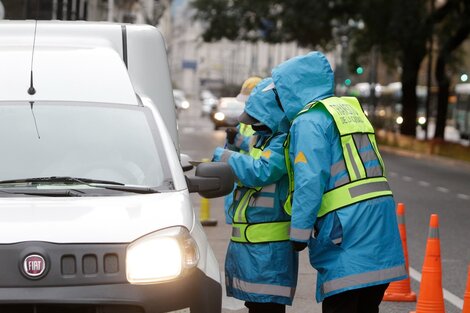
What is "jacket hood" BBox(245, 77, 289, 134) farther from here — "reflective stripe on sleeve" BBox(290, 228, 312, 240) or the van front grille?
the van front grille

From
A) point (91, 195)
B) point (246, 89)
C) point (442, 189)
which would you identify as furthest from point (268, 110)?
point (442, 189)

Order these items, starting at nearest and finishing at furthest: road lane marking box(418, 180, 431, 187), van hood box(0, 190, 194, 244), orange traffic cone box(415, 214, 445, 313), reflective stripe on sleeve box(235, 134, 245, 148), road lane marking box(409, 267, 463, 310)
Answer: van hood box(0, 190, 194, 244) → orange traffic cone box(415, 214, 445, 313) → road lane marking box(409, 267, 463, 310) → reflective stripe on sleeve box(235, 134, 245, 148) → road lane marking box(418, 180, 431, 187)

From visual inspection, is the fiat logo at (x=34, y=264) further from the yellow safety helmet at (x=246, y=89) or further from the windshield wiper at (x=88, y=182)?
the yellow safety helmet at (x=246, y=89)

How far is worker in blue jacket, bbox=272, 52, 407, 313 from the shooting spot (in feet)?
20.9

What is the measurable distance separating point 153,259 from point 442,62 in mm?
39639

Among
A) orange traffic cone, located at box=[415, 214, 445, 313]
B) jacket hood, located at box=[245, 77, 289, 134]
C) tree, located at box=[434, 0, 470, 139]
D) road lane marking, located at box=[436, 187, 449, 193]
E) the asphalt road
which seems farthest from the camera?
tree, located at box=[434, 0, 470, 139]

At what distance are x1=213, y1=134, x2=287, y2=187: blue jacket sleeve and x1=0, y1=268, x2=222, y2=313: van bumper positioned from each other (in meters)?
1.04

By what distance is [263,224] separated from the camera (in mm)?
6887

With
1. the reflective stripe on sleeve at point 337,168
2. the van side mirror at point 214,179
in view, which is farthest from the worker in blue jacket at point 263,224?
the reflective stripe on sleeve at point 337,168

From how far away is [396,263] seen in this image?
21.2 feet

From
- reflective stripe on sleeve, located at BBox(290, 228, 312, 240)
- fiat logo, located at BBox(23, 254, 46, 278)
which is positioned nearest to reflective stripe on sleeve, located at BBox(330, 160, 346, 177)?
reflective stripe on sleeve, located at BBox(290, 228, 312, 240)

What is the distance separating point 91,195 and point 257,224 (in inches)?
41.8

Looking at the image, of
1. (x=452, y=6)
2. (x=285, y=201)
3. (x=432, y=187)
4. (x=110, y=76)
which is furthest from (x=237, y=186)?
(x=452, y=6)

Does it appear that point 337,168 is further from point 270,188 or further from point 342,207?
point 270,188
